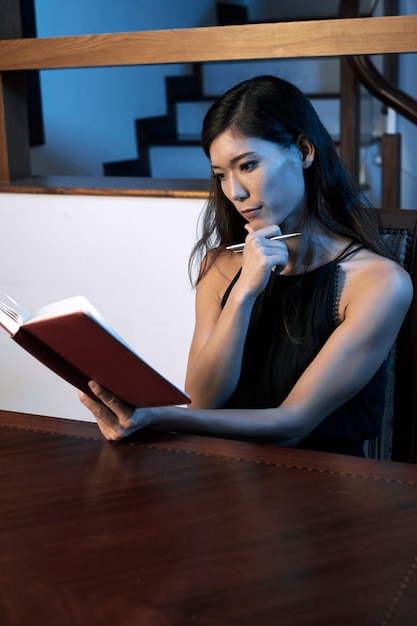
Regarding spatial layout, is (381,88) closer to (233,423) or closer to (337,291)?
(337,291)

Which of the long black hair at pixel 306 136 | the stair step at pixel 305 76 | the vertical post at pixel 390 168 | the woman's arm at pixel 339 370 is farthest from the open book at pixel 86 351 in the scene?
the stair step at pixel 305 76

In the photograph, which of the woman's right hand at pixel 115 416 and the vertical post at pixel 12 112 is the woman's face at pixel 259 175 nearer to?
the woman's right hand at pixel 115 416

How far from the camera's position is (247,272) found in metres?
1.55

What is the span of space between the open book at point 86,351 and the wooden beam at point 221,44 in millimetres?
1044

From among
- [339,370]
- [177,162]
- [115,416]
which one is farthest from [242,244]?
[177,162]

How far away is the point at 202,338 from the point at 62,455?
21.5 inches

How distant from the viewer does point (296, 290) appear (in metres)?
1.64

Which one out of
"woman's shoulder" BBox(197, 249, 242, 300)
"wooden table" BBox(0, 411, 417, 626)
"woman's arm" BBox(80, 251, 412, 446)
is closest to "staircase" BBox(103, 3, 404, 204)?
"woman's shoulder" BBox(197, 249, 242, 300)

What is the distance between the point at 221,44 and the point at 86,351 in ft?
3.68

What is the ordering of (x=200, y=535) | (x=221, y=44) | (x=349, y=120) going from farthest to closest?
(x=349, y=120), (x=221, y=44), (x=200, y=535)

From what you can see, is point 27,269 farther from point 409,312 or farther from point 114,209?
point 409,312

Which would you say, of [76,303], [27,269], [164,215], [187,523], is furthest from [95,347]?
[27,269]

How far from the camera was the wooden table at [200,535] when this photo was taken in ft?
2.77

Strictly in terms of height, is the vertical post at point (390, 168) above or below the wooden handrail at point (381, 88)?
below
